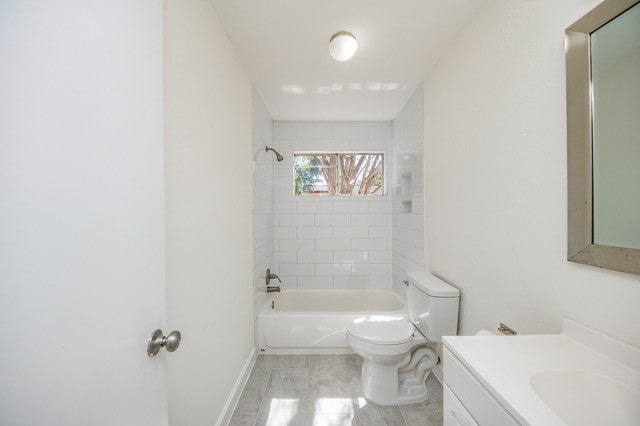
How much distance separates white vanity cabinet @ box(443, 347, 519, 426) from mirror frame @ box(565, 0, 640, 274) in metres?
0.56

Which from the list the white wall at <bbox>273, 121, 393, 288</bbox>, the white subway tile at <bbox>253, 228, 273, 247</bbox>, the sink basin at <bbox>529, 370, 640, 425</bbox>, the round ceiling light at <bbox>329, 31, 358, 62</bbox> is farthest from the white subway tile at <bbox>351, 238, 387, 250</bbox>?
the sink basin at <bbox>529, 370, 640, 425</bbox>

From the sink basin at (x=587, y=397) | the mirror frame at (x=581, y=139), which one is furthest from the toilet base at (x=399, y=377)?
the mirror frame at (x=581, y=139)

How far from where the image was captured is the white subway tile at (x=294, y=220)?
3.23m

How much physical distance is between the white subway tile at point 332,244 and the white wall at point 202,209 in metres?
1.39

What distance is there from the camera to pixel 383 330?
186cm

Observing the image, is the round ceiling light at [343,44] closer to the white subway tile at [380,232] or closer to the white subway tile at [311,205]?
the white subway tile at [311,205]

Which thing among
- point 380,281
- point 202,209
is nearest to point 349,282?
point 380,281

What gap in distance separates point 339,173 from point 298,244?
3.39 feet

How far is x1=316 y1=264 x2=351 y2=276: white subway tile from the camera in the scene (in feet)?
10.5

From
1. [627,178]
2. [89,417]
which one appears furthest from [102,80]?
[627,178]

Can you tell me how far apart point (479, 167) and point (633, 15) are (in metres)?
0.78

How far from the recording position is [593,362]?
32.1 inches

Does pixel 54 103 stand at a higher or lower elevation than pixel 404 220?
higher

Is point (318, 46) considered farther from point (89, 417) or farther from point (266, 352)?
point (266, 352)
